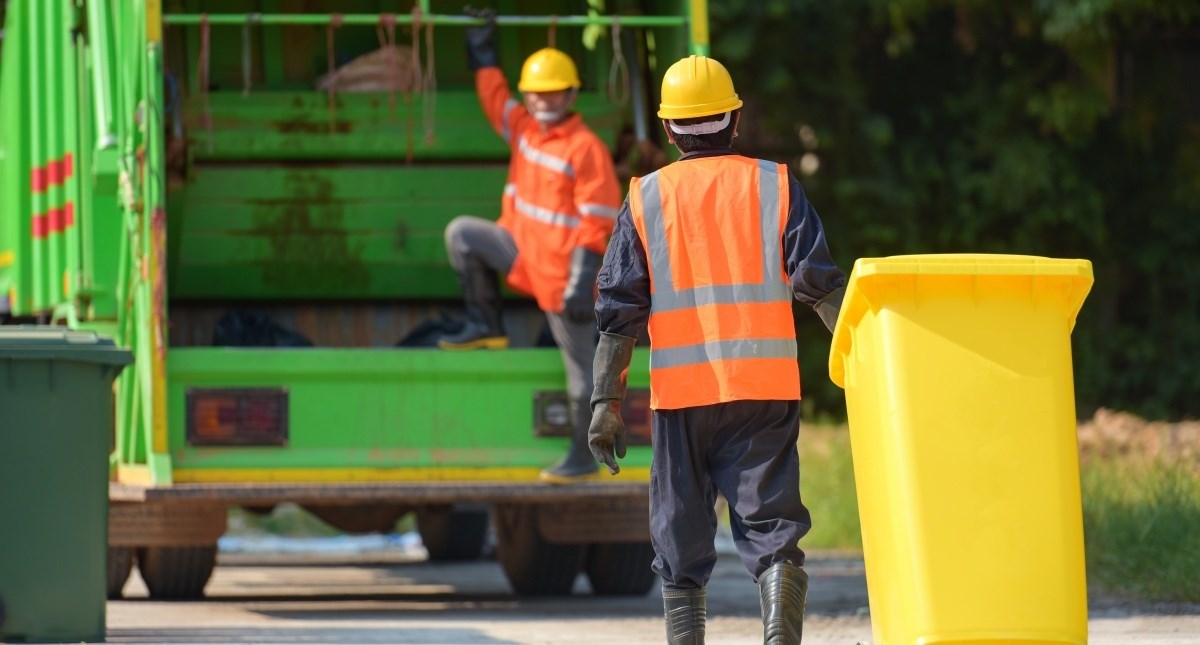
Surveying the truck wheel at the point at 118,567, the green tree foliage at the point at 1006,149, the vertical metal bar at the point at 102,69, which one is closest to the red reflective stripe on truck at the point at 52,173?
the vertical metal bar at the point at 102,69

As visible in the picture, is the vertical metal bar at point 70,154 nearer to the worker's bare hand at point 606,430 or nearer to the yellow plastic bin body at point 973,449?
the worker's bare hand at point 606,430

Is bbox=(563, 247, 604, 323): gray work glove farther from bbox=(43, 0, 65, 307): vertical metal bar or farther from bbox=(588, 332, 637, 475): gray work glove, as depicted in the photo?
bbox=(588, 332, 637, 475): gray work glove

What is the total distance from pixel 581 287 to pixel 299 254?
1.58m

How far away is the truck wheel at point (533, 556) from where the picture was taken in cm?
814

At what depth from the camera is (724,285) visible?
4.66 m

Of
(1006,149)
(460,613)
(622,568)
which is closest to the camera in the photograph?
(460,613)

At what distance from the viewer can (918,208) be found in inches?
548

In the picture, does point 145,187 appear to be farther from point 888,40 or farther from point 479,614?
point 888,40

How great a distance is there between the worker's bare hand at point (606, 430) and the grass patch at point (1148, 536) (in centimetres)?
274

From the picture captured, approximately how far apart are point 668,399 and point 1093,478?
4.61m

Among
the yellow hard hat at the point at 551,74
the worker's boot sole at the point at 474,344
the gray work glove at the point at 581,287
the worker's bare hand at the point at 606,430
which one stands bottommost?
the worker's bare hand at the point at 606,430

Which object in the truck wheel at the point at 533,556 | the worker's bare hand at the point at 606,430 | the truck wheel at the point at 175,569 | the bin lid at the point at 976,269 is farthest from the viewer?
the truck wheel at the point at 533,556

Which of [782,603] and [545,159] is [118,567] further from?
[782,603]

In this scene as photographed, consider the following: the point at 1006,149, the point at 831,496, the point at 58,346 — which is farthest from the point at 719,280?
the point at 1006,149
